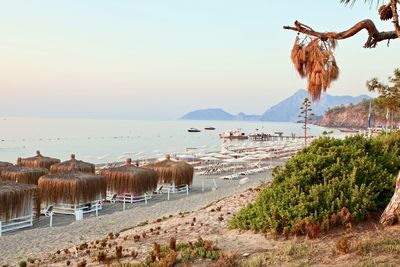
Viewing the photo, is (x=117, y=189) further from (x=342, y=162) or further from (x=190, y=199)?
(x=342, y=162)

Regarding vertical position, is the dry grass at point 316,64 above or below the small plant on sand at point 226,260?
above

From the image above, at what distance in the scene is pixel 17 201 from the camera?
12.3 m

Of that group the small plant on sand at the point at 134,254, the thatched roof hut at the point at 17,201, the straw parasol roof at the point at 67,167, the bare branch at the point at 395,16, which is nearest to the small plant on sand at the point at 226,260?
the small plant on sand at the point at 134,254

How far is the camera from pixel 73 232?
35.3ft

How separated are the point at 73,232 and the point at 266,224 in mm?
6453

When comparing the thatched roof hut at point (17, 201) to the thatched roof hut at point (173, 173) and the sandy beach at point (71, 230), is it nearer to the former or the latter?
the sandy beach at point (71, 230)

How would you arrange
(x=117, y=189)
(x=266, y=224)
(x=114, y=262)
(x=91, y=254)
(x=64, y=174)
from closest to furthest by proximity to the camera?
(x=114, y=262) < (x=266, y=224) < (x=91, y=254) < (x=64, y=174) < (x=117, y=189)

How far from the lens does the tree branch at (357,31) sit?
5.81 meters

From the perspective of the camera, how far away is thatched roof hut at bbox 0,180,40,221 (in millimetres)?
11938

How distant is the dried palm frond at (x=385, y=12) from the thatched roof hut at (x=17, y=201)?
412 inches

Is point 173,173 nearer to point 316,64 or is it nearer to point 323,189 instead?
point 323,189

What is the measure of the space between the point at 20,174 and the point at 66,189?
9.40 ft

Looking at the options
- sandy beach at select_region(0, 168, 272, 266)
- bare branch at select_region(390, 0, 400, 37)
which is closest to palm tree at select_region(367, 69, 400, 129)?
sandy beach at select_region(0, 168, 272, 266)

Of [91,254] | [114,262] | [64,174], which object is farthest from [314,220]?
[64,174]
